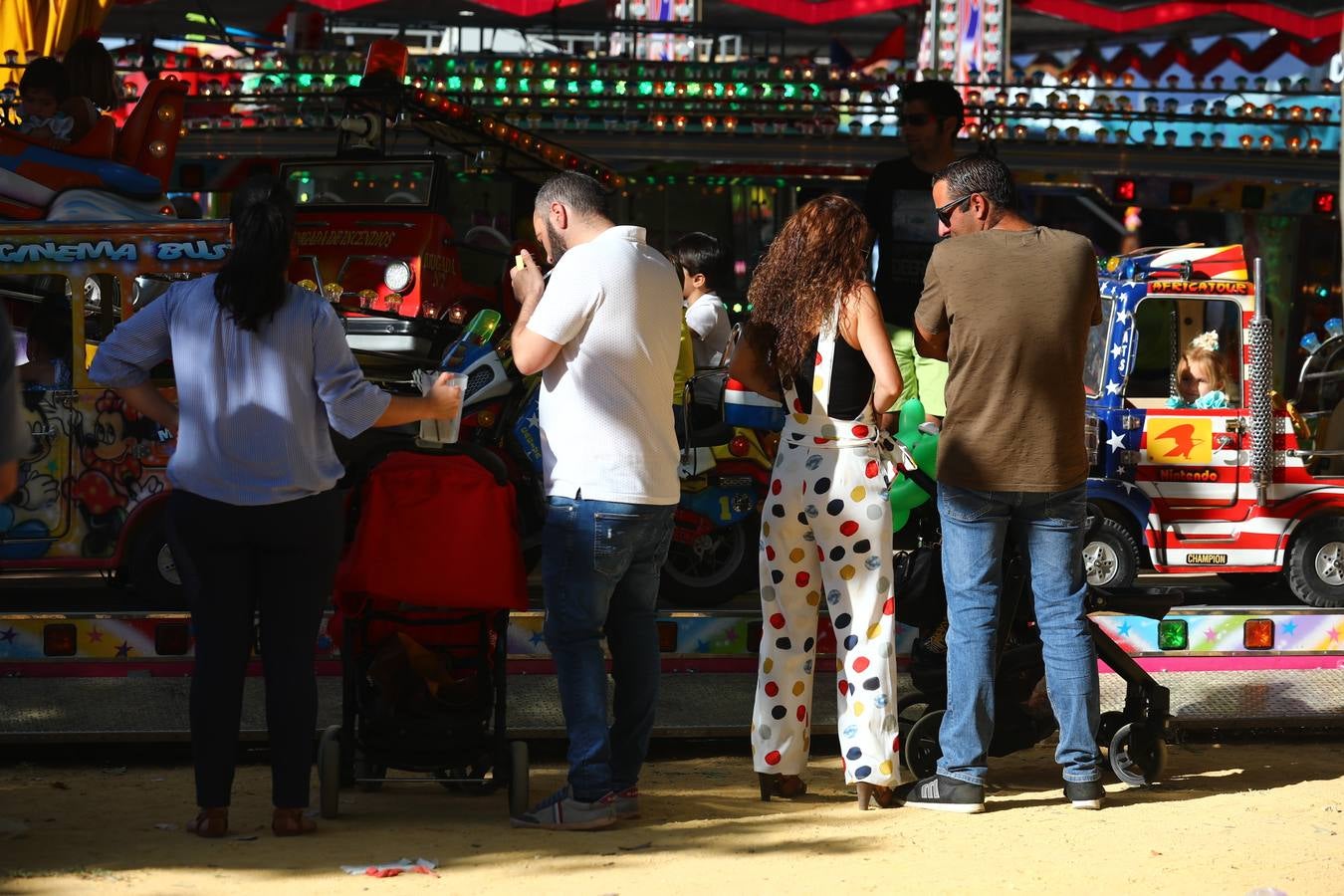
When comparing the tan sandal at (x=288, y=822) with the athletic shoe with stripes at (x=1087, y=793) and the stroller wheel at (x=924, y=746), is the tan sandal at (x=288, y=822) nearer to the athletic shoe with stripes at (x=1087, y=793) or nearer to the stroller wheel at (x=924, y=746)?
the stroller wheel at (x=924, y=746)

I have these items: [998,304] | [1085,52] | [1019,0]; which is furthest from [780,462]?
[1085,52]

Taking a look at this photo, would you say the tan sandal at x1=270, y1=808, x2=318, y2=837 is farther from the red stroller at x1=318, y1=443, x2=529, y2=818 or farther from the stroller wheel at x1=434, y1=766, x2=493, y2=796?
the stroller wheel at x1=434, y1=766, x2=493, y2=796

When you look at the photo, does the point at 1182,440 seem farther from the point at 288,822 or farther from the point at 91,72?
the point at 91,72

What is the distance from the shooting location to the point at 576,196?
516 cm

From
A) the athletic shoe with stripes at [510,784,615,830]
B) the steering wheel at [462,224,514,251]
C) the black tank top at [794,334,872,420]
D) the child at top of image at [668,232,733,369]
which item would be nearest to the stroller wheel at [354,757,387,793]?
the athletic shoe with stripes at [510,784,615,830]

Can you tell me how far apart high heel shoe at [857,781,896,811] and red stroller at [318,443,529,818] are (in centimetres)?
109

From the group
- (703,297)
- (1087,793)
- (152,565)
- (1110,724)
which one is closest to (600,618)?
(1087,793)

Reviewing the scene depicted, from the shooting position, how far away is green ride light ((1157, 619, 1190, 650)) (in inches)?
251

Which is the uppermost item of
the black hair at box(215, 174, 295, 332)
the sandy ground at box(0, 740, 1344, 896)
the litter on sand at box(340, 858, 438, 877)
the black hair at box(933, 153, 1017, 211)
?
the black hair at box(933, 153, 1017, 211)

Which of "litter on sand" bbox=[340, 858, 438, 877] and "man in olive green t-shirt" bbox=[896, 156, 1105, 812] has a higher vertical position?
"man in olive green t-shirt" bbox=[896, 156, 1105, 812]

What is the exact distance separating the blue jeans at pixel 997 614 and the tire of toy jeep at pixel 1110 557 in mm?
4123

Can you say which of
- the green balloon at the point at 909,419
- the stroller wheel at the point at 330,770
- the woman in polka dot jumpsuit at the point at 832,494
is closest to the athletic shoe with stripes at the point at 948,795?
the woman in polka dot jumpsuit at the point at 832,494

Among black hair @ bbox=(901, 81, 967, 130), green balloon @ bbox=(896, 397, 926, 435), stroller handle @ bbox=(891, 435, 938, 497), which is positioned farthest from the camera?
black hair @ bbox=(901, 81, 967, 130)

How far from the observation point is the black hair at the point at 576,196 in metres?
5.15
